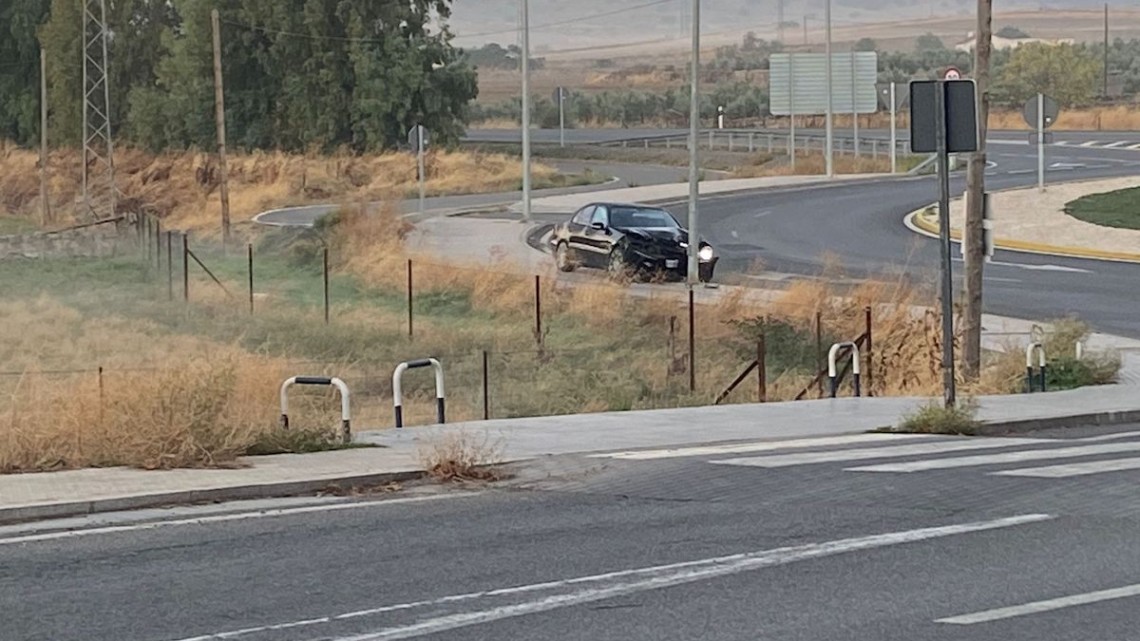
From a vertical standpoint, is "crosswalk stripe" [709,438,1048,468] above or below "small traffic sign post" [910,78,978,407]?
below

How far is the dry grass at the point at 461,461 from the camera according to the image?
44.5 ft

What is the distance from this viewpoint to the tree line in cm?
7775

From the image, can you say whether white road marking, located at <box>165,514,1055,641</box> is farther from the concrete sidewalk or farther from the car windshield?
the car windshield

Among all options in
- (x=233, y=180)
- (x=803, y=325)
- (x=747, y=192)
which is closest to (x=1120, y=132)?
(x=747, y=192)

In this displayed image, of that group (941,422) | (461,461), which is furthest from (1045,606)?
(941,422)

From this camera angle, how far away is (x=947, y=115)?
1716 centimetres

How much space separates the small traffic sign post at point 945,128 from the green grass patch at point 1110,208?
28.2 meters

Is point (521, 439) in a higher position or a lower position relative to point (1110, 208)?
lower

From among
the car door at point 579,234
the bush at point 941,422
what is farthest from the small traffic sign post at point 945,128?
the car door at point 579,234

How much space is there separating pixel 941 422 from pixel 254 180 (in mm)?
59058

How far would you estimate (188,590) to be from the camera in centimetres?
945

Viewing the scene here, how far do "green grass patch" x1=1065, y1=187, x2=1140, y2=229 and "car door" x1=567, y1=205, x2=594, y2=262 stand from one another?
586 inches

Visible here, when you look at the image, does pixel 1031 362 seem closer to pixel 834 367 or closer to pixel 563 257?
pixel 834 367

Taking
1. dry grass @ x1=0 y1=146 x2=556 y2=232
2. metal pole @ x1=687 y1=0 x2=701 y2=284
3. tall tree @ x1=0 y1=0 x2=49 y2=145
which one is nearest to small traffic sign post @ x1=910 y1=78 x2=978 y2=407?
metal pole @ x1=687 y1=0 x2=701 y2=284
